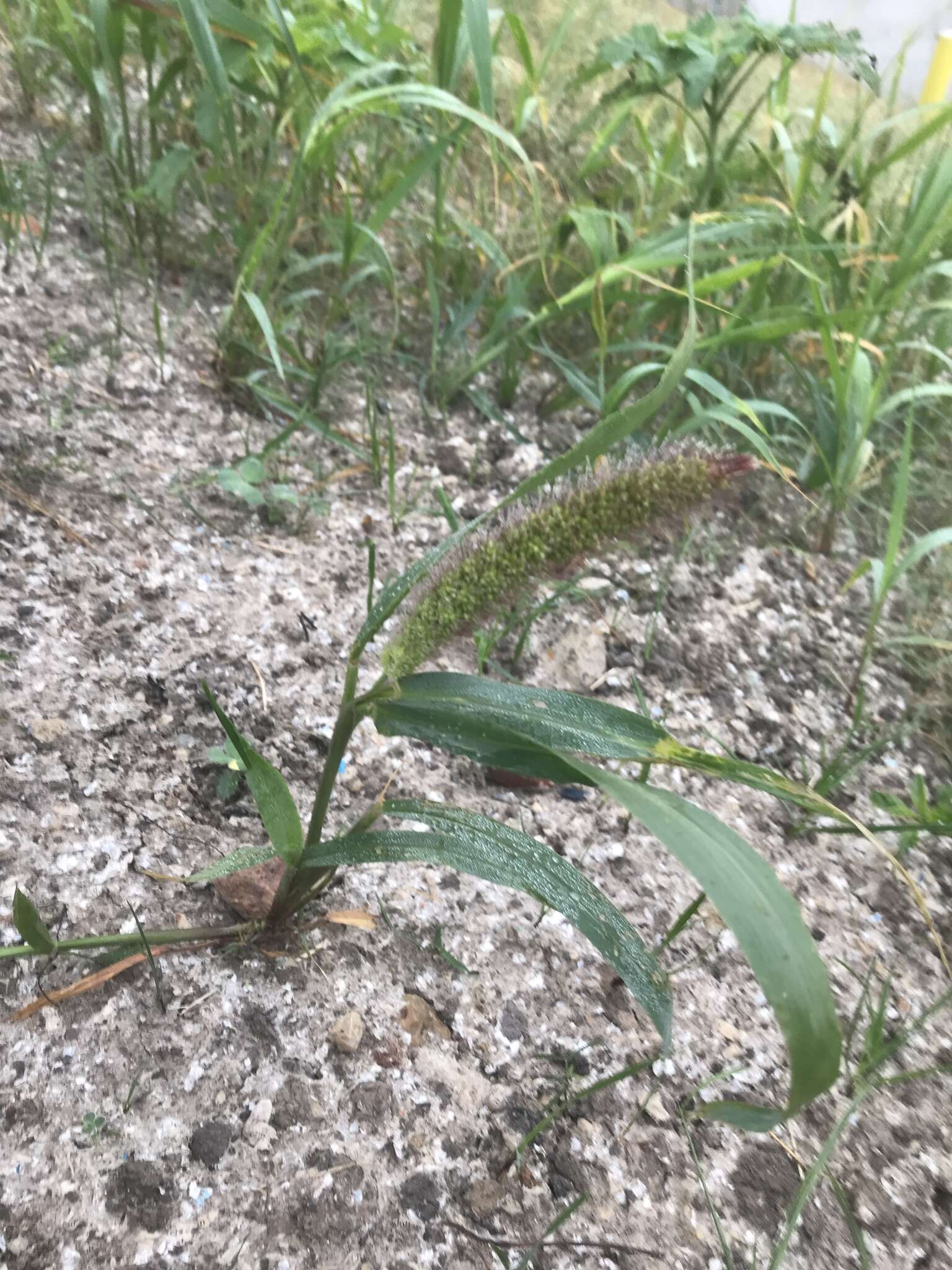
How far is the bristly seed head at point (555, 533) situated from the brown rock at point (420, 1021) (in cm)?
38

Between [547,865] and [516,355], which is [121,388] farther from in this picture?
[547,865]

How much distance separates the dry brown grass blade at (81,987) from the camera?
0.75 metres

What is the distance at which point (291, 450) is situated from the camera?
1.44m

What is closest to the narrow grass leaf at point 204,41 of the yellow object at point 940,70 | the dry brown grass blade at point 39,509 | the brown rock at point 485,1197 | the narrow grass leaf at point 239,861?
the dry brown grass blade at point 39,509

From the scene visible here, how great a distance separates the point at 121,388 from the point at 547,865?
1.09 m

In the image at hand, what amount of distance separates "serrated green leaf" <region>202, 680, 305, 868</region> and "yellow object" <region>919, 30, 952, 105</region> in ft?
8.17

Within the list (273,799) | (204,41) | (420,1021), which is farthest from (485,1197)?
(204,41)

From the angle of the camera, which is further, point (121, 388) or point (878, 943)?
point (121, 388)

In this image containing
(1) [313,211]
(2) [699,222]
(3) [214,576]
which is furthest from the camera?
(1) [313,211]

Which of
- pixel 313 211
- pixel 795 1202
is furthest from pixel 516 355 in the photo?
pixel 795 1202

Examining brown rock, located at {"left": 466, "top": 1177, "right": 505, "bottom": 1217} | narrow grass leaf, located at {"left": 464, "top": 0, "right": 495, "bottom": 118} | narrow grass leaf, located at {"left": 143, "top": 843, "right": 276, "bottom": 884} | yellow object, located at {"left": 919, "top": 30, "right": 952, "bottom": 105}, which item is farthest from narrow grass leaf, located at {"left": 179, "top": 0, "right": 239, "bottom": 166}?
yellow object, located at {"left": 919, "top": 30, "right": 952, "bottom": 105}

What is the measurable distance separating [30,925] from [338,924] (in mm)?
302

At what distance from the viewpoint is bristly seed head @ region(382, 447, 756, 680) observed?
67 centimetres

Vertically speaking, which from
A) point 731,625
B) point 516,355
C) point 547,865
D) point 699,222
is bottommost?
point 731,625
